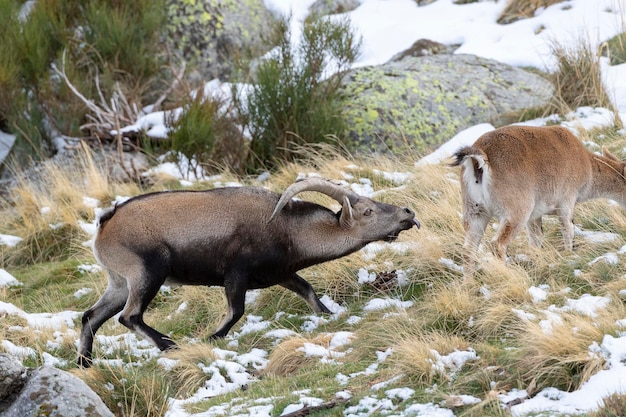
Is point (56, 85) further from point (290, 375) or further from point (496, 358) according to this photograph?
point (496, 358)

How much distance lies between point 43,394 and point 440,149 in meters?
8.15

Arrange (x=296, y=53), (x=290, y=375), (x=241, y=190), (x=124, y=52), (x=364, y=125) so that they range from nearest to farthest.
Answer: (x=290, y=375) → (x=241, y=190) → (x=364, y=125) → (x=296, y=53) → (x=124, y=52)

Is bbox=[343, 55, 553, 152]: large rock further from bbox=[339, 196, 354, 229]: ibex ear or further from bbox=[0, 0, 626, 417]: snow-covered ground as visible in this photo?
bbox=[339, 196, 354, 229]: ibex ear

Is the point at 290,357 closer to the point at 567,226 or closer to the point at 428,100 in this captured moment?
the point at 567,226

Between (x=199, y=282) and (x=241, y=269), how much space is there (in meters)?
0.44

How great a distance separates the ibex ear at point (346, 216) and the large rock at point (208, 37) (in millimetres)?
10270

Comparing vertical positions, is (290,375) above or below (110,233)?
below

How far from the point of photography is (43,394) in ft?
17.6

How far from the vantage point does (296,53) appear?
1583 cm

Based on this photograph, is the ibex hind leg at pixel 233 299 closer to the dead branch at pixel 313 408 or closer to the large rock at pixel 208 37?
the dead branch at pixel 313 408

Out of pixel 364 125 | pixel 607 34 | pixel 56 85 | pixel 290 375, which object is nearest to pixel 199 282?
pixel 290 375

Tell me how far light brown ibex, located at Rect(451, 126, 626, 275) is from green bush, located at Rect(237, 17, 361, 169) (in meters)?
5.16

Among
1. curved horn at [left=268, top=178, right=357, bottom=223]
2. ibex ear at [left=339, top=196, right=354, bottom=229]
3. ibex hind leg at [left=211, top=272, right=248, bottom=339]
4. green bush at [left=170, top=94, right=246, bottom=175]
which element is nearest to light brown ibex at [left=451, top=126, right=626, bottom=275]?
ibex ear at [left=339, top=196, right=354, bottom=229]

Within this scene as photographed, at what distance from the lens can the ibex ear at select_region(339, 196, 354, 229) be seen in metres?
8.42
